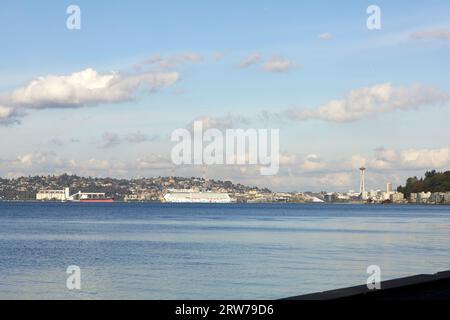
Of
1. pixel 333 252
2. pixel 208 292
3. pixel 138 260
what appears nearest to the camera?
pixel 208 292

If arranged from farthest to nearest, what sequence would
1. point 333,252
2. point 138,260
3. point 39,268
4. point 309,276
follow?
1. point 333,252
2. point 138,260
3. point 39,268
4. point 309,276

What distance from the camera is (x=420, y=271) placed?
3706cm

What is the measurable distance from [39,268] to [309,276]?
1402 cm

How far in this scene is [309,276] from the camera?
3444 centimetres

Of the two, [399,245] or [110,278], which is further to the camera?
[399,245]

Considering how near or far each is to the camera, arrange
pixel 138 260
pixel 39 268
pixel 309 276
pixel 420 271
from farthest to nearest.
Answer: pixel 138 260 → pixel 39 268 → pixel 420 271 → pixel 309 276

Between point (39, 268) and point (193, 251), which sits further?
point (193, 251)

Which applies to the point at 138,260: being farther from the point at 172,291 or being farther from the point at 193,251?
the point at 172,291

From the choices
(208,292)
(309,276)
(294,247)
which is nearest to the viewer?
(208,292)

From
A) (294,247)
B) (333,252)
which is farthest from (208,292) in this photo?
(294,247)
